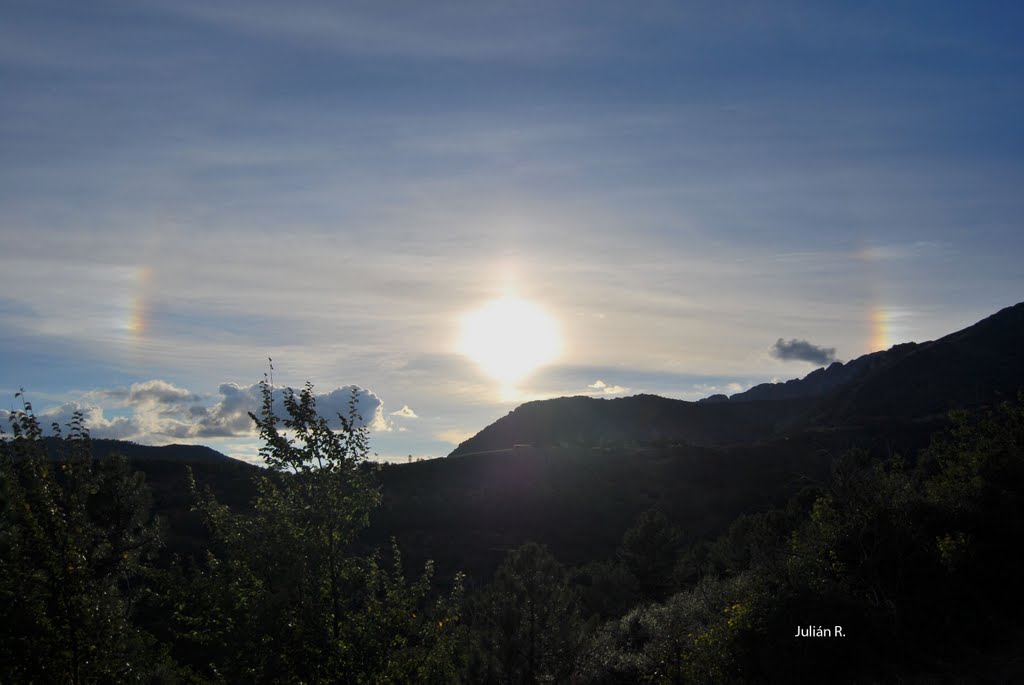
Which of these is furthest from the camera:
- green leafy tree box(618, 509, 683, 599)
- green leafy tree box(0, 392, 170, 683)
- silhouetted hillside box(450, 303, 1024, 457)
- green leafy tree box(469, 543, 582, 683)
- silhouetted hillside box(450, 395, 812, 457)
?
silhouetted hillside box(450, 395, 812, 457)

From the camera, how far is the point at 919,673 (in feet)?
47.5

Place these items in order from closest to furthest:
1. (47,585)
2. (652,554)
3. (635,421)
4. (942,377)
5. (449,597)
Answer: (47,585), (449,597), (652,554), (942,377), (635,421)

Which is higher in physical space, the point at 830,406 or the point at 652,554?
the point at 830,406

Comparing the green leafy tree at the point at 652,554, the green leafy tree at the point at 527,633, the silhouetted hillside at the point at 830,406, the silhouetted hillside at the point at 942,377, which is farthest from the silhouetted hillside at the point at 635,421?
the green leafy tree at the point at 527,633

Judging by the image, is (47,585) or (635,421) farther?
(635,421)

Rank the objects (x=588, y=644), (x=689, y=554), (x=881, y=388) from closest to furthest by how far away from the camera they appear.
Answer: (x=588, y=644) → (x=689, y=554) → (x=881, y=388)

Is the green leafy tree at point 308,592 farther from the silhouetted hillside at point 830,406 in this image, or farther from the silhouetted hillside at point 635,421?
the silhouetted hillside at point 635,421

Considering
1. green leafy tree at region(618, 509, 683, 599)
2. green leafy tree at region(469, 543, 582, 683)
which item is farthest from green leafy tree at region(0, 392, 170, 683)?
green leafy tree at region(618, 509, 683, 599)

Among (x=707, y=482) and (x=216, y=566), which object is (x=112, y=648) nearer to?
(x=216, y=566)

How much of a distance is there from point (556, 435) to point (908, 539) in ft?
505

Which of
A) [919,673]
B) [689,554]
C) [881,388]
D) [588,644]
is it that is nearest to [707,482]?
[689,554]

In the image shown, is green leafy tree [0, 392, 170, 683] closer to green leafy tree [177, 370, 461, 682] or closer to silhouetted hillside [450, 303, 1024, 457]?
green leafy tree [177, 370, 461, 682]

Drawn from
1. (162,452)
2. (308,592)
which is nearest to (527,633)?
(308,592)

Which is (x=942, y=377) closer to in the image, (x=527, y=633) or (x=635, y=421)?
(x=635, y=421)
